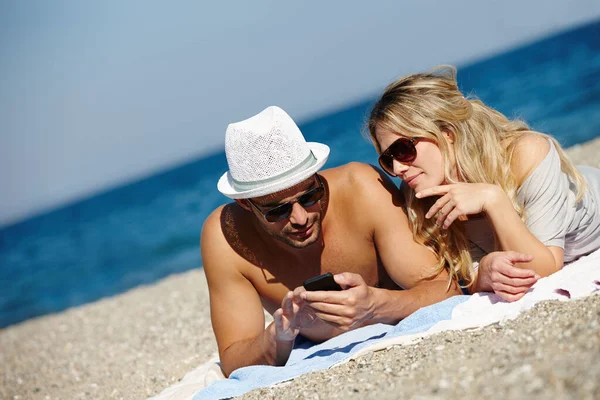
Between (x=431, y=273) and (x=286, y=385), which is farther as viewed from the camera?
(x=431, y=273)

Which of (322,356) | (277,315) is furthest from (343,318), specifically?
(322,356)

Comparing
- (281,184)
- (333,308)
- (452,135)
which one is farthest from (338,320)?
(452,135)

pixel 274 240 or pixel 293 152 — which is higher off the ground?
pixel 293 152

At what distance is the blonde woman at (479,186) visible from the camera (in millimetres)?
4035

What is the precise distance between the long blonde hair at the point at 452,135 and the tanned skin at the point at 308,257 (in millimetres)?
126

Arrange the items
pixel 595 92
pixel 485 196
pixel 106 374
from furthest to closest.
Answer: pixel 595 92 < pixel 106 374 < pixel 485 196

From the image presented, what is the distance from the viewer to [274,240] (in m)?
4.78

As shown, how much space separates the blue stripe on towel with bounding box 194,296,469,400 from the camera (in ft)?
13.4

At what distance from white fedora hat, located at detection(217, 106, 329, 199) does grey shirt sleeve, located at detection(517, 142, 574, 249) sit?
132 centimetres

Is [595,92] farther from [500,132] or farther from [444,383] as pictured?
[444,383]

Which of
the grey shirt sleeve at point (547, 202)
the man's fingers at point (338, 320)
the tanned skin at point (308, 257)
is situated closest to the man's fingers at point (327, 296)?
the man's fingers at point (338, 320)

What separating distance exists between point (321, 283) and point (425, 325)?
0.76 metres

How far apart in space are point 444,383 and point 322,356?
1734 mm

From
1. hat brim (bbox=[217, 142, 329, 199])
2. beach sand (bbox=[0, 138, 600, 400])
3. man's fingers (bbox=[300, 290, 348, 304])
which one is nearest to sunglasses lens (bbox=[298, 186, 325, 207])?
hat brim (bbox=[217, 142, 329, 199])
